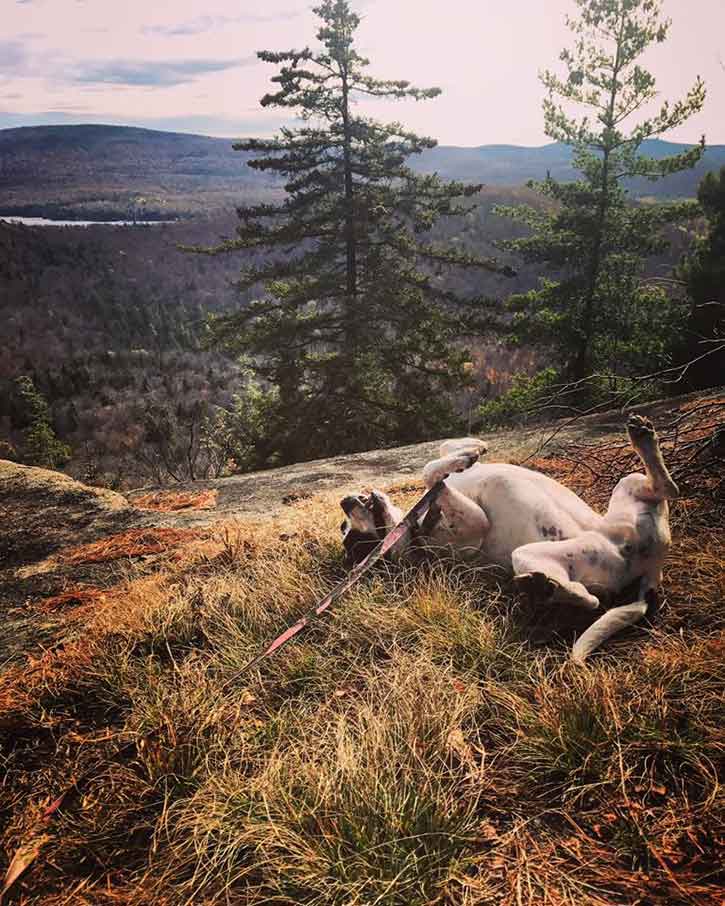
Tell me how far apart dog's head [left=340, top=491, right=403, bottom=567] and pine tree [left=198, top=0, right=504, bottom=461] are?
11099 mm

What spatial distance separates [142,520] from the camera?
5.55 meters

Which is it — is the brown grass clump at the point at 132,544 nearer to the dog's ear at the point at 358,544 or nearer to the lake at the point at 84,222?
the dog's ear at the point at 358,544

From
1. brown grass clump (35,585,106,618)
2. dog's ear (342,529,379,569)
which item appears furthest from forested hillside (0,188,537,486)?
dog's ear (342,529,379,569)

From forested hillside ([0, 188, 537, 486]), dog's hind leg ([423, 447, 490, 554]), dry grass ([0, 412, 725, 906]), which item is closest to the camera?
dry grass ([0, 412, 725, 906])

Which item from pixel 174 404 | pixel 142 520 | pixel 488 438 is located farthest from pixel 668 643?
pixel 174 404

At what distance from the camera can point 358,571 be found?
108 inches

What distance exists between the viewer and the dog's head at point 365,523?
137 inches

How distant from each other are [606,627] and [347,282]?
45.5ft

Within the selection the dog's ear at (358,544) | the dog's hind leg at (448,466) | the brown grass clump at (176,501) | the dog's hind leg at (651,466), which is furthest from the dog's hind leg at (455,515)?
the brown grass clump at (176,501)

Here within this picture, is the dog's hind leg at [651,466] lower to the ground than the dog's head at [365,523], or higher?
higher

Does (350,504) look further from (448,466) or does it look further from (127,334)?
(127,334)

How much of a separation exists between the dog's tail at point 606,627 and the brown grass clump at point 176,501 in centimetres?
464

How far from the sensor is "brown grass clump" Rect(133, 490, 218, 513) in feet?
20.8

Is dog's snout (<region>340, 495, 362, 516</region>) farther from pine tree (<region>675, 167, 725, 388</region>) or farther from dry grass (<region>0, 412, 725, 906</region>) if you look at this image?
pine tree (<region>675, 167, 725, 388</region>)
